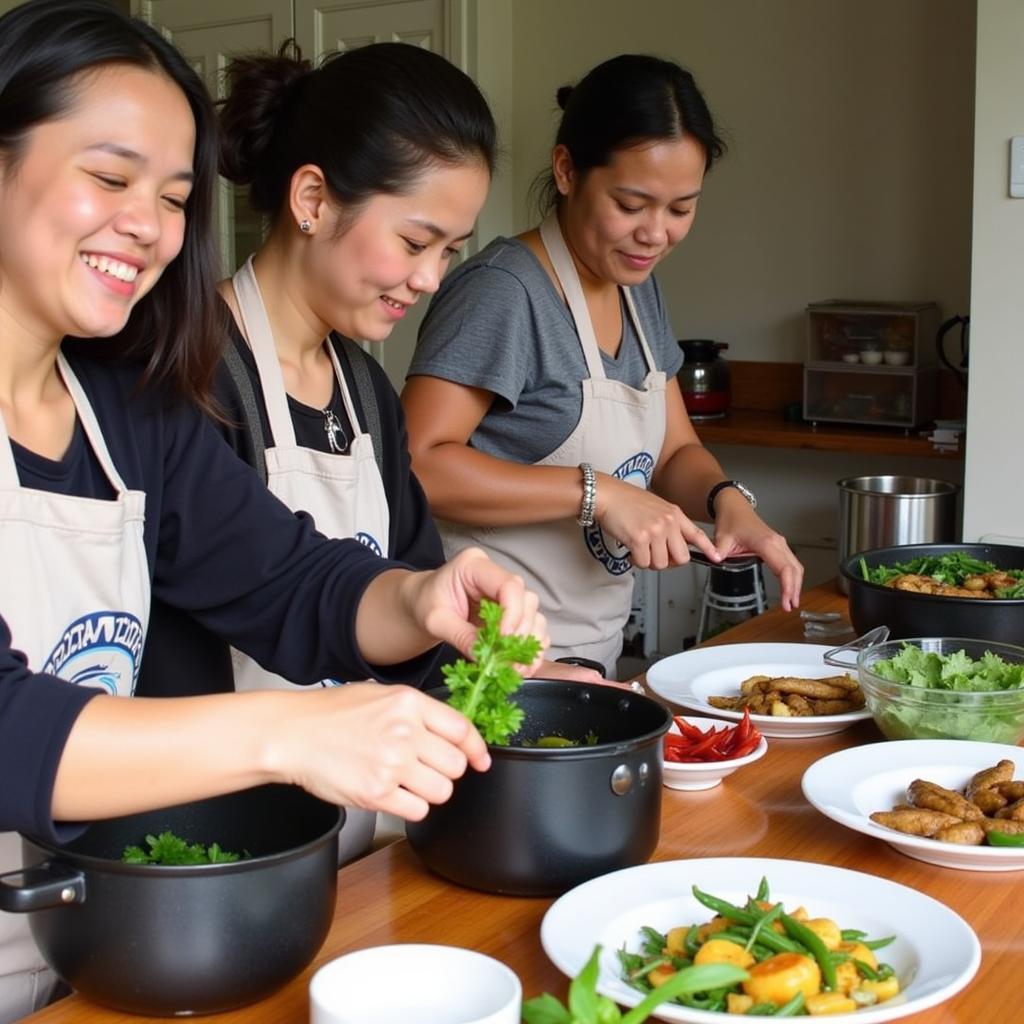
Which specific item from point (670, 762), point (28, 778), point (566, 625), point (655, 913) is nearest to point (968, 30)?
point (566, 625)

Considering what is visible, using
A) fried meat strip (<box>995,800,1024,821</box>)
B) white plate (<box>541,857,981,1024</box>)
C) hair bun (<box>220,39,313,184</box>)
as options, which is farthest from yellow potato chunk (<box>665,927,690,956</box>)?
hair bun (<box>220,39,313,184</box>)

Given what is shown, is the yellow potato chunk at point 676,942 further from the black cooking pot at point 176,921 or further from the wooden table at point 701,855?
the black cooking pot at point 176,921

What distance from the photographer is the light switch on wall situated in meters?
3.33

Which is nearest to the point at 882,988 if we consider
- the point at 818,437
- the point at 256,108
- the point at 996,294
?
the point at 256,108

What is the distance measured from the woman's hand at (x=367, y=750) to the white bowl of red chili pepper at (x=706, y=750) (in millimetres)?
491

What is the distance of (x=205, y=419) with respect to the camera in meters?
1.62

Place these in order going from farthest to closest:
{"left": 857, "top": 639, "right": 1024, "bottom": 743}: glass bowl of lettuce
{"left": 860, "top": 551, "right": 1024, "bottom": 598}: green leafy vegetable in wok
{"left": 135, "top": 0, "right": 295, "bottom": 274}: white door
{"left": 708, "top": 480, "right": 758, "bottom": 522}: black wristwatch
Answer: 1. {"left": 135, "top": 0, "right": 295, "bottom": 274}: white door
2. {"left": 708, "top": 480, "right": 758, "bottom": 522}: black wristwatch
3. {"left": 860, "top": 551, "right": 1024, "bottom": 598}: green leafy vegetable in wok
4. {"left": 857, "top": 639, "right": 1024, "bottom": 743}: glass bowl of lettuce

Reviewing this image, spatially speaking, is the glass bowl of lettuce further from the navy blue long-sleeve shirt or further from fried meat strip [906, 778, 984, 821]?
the navy blue long-sleeve shirt

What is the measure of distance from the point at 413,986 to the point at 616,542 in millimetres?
1602

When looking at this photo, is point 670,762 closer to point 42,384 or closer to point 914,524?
point 42,384

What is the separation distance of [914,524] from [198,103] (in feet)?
7.23

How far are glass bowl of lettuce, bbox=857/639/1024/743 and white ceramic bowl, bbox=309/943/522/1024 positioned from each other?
79 cm

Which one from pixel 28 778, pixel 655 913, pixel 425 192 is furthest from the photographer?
pixel 425 192

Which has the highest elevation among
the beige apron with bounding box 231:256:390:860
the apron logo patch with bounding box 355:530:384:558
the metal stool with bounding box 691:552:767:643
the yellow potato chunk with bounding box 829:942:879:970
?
the beige apron with bounding box 231:256:390:860
